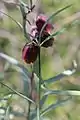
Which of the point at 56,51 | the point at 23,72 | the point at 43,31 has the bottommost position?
the point at 56,51

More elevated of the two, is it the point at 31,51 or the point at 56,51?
the point at 31,51

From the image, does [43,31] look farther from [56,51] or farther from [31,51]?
[56,51]

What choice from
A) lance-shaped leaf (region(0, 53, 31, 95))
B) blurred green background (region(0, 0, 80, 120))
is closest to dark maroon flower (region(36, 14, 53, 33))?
lance-shaped leaf (region(0, 53, 31, 95))

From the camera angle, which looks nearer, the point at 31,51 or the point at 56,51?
the point at 31,51

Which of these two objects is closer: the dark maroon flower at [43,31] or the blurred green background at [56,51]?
the dark maroon flower at [43,31]

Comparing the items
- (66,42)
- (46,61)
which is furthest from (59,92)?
(66,42)

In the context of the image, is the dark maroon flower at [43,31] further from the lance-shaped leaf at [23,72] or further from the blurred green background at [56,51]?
the blurred green background at [56,51]

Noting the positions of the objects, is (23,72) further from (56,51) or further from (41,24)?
(56,51)

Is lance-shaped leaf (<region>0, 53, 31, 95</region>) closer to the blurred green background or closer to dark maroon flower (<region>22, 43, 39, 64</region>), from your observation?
dark maroon flower (<region>22, 43, 39, 64</region>)

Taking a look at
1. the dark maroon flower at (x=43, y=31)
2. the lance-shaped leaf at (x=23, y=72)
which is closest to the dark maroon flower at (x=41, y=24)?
the dark maroon flower at (x=43, y=31)

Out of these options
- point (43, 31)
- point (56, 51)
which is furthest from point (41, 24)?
point (56, 51)

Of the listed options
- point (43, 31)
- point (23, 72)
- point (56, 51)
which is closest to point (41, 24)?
point (43, 31)
